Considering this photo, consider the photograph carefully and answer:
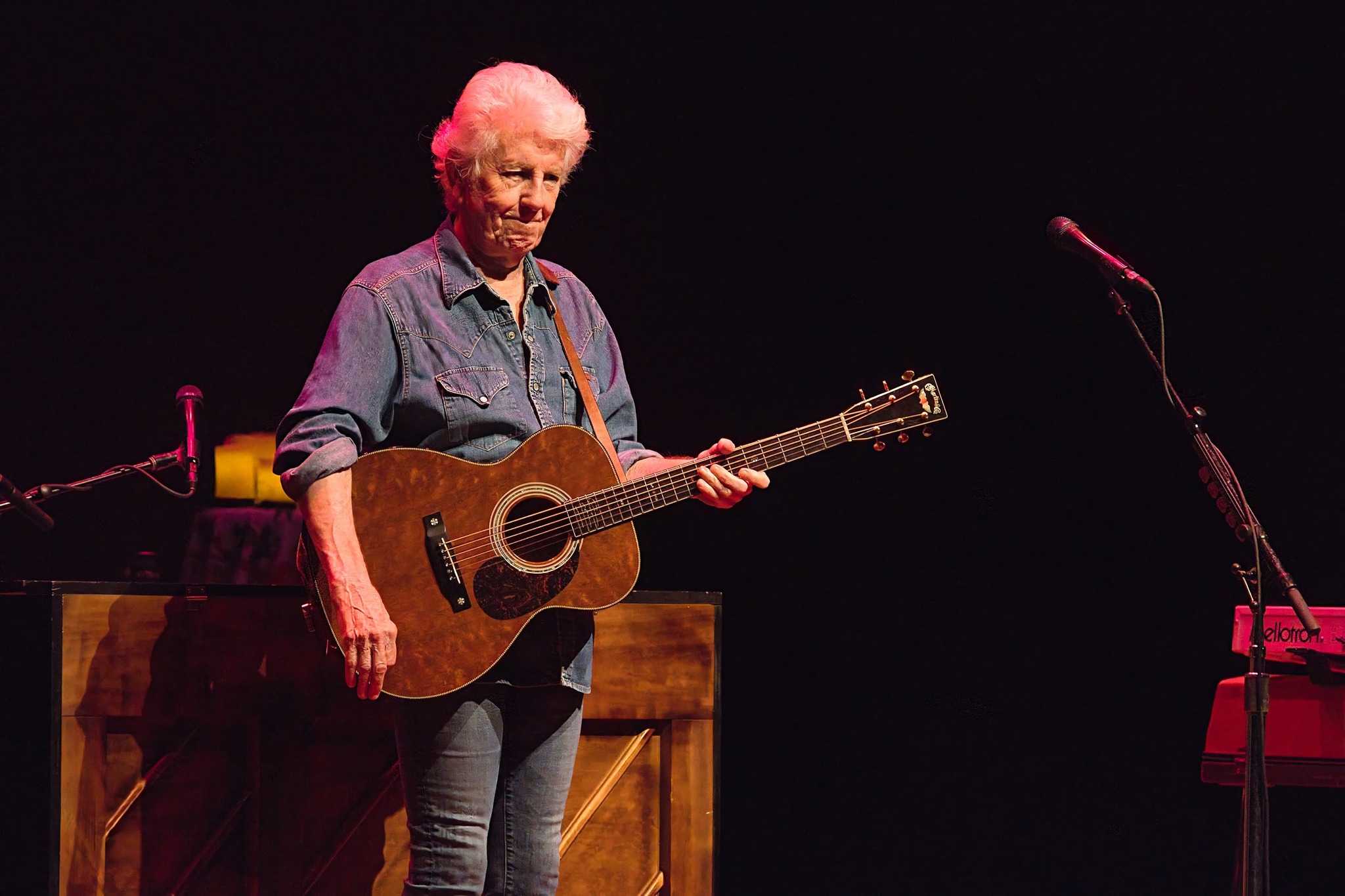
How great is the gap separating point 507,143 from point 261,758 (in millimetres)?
1361

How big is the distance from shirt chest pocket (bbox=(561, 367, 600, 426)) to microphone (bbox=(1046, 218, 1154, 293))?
3.48 feet

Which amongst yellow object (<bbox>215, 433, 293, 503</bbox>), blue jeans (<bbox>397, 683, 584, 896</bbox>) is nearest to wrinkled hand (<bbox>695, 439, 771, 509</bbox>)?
blue jeans (<bbox>397, 683, 584, 896</bbox>)

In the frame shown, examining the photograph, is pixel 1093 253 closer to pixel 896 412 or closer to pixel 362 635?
pixel 896 412

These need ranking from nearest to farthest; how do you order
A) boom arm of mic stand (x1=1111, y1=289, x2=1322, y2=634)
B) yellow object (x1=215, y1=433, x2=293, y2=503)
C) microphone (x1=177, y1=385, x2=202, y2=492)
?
1. boom arm of mic stand (x1=1111, y1=289, x2=1322, y2=634)
2. microphone (x1=177, y1=385, x2=202, y2=492)
3. yellow object (x1=215, y1=433, x2=293, y2=503)

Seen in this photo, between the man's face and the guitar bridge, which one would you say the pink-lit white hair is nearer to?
the man's face

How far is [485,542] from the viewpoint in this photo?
6.58 ft

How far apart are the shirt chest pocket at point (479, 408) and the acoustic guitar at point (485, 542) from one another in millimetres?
51

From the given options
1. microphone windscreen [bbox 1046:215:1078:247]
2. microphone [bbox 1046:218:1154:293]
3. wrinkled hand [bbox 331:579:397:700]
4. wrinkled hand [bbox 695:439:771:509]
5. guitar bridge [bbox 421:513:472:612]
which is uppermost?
microphone windscreen [bbox 1046:215:1078:247]

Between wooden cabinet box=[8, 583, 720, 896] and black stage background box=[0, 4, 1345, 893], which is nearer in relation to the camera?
wooden cabinet box=[8, 583, 720, 896]

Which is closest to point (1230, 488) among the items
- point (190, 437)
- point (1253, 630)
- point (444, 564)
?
point (1253, 630)

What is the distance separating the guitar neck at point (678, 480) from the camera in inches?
80.8

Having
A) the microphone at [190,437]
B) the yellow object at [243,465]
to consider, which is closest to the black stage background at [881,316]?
the yellow object at [243,465]

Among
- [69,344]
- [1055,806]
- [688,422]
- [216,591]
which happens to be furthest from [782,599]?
[69,344]

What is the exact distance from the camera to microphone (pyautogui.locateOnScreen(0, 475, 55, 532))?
7.50ft
